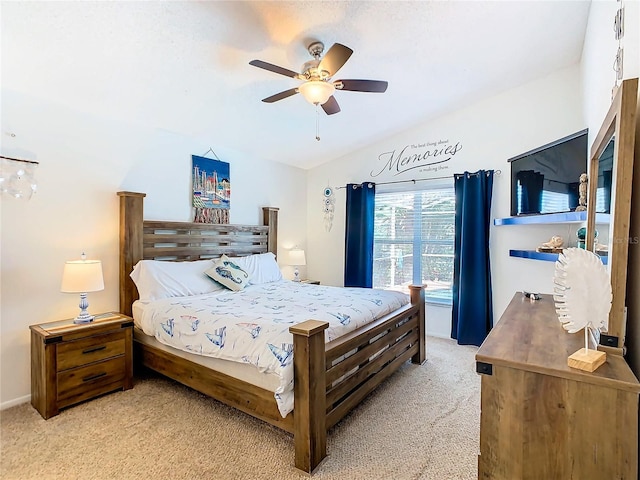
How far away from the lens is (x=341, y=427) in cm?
236

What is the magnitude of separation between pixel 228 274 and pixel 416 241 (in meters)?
2.50

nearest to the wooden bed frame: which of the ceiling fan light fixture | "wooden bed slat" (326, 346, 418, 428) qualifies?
"wooden bed slat" (326, 346, 418, 428)

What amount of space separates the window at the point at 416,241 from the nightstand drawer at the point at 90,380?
3.29 meters

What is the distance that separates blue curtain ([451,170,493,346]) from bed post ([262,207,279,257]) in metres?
2.42

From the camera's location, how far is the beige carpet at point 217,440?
1923 millimetres

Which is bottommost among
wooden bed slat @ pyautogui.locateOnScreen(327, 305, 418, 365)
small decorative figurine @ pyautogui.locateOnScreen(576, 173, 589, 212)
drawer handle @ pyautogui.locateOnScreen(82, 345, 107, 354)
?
drawer handle @ pyautogui.locateOnScreen(82, 345, 107, 354)

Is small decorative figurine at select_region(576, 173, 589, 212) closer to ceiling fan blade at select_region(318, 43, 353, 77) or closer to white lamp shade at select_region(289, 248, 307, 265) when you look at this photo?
ceiling fan blade at select_region(318, 43, 353, 77)

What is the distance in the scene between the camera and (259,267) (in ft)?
13.6

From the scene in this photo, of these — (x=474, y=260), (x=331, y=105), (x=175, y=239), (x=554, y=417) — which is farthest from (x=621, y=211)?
(x=175, y=239)

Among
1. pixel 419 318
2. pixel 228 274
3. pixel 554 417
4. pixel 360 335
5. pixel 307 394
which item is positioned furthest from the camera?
pixel 228 274

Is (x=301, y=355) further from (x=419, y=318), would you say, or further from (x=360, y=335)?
(x=419, y=318)

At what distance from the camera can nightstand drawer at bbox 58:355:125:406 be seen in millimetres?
2539

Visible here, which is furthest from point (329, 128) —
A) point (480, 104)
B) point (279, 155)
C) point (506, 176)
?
point (506, 176)

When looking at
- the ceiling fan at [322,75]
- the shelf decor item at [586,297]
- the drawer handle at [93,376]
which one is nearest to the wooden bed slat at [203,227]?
the drawer handle at [93,376]
